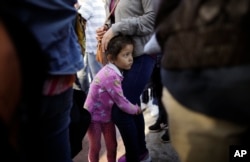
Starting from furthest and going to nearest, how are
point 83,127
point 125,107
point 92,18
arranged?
Result: point 92,18 < point 125,107 < point 83,127

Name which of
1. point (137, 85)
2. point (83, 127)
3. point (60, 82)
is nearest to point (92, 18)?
point (137, 85)

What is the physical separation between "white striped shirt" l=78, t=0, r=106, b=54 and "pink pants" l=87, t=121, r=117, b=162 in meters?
1.27

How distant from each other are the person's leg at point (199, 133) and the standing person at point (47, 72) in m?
0.38

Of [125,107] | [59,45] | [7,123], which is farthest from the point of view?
[125,107]

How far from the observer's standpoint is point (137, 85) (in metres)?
2.15

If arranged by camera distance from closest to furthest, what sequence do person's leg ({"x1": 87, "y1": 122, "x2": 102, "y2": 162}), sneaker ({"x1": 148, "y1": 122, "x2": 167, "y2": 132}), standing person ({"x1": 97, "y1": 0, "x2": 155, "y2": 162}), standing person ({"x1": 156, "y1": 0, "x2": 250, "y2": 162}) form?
standing person ({"x1": 156, "y1": 0, "x2": 250, "y2": 162}) < standing person ({"x1": 97, "y1": 0, "x2": 155, "y2": 162}) < person's leg ({"x1": 87, "y1": 122, "x2": 102, "y2": 162}) < sneaker ({"x1": 148, "y1": 122, "x2": 167, "y2": 132})

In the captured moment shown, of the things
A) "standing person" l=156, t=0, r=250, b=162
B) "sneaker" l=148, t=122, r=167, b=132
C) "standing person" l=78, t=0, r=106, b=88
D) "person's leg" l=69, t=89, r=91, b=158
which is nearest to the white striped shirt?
"standing person" l=78, t=0, r=106, b=88

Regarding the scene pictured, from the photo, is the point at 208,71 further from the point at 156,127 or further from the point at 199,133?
the point at 156,127

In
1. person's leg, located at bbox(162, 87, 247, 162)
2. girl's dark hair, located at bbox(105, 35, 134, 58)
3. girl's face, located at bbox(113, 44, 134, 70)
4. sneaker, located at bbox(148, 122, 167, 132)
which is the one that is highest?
girl's dark hair, located at bbox(105, 35, 134, 58)

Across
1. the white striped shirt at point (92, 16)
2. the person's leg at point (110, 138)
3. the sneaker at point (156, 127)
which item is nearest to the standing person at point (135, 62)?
the person's leg at point (110, 138)

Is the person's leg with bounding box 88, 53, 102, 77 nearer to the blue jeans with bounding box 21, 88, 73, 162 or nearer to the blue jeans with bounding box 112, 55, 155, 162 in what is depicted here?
the blue jeans with bounding box 112, 55, 155, 162

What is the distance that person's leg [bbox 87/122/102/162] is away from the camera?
7.25 feet

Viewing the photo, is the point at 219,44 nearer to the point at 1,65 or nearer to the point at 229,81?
the point at 229,81

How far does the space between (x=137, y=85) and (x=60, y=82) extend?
1067 mm
